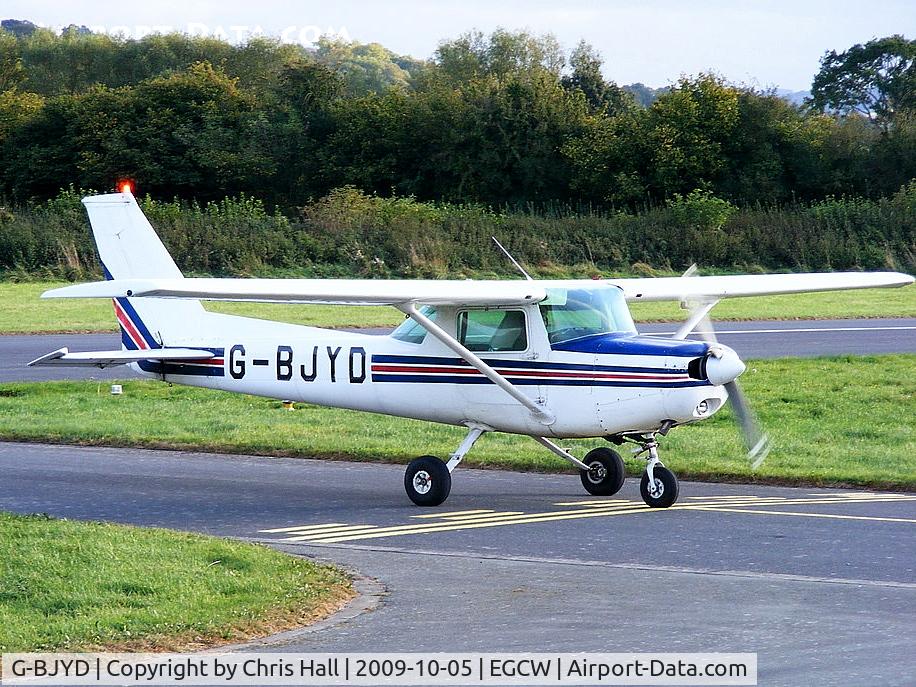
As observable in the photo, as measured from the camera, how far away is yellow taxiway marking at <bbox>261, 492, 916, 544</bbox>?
11242 millimetres

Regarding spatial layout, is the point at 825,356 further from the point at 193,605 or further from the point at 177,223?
the point at 177,223

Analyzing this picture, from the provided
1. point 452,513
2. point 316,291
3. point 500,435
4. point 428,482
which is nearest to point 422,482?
point 428,482

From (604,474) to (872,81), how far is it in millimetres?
58533

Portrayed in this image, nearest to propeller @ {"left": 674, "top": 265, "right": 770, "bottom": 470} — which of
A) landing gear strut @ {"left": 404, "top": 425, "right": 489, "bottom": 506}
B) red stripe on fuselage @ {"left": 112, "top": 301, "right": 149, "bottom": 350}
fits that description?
landing gear strut @ {"left": 404, "top": 425, "right": 489, "bottom": 506}

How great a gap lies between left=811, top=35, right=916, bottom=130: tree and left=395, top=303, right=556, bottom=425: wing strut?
54.8 m

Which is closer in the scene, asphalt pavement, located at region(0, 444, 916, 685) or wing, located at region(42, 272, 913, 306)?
asphalt pavement, located at region(0, 444, 916, 685)

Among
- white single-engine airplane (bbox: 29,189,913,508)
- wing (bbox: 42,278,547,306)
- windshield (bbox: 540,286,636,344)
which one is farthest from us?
windshield (bbox: 540,286,636,344)

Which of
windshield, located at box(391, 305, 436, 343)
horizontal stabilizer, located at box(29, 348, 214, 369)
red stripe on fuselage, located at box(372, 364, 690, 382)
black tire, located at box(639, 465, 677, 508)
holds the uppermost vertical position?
windshield, located at box(391, 305, 436, 343)

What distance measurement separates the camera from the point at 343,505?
1265 cm

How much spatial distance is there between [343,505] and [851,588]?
17.4 feet

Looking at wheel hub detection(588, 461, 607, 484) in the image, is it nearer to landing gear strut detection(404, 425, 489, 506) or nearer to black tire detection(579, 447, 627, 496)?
black tire detection(579, 447, 627, 496)

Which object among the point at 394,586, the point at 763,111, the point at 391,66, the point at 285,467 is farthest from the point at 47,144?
the point at 391,66

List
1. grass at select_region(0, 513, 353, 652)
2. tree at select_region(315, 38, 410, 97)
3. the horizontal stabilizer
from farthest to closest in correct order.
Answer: tree at select_region(315, 38, 410, 97)
the horizontal stabilizer
grass at select_region(0, 513, 353, 652)

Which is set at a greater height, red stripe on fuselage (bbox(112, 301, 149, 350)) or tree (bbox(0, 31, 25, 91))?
tree (bbox(0, 31, 25, 91))
